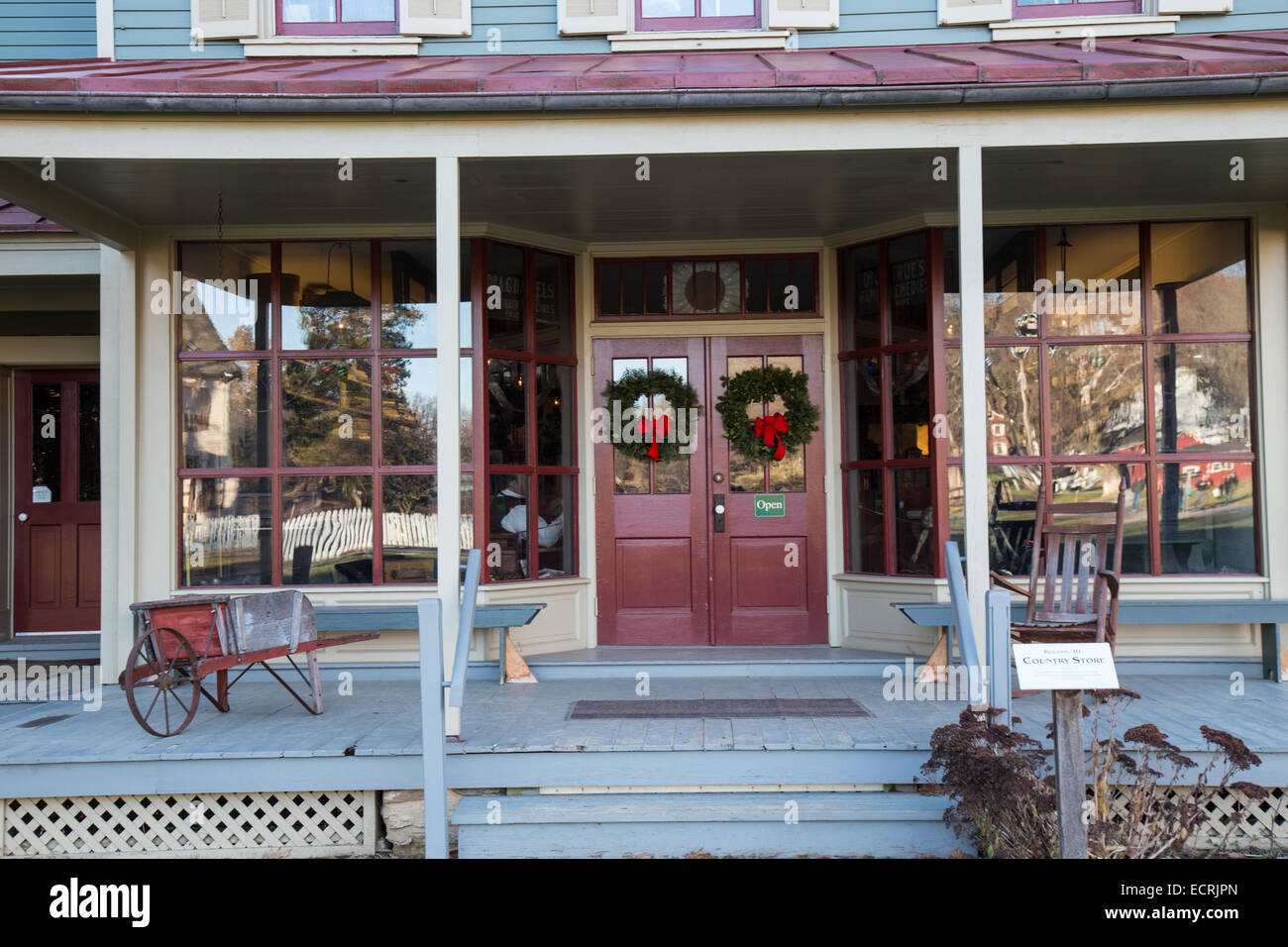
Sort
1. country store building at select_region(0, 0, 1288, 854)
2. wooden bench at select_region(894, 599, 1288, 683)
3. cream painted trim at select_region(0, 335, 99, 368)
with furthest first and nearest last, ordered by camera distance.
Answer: cream painted trim at select_region(0, 335, 99, 368) < country store building at select_region(0, 0, 1288, 854) < wooden bench at select_region(894, 599, 1288, 683)

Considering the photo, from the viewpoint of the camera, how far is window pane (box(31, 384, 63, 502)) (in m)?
7.17

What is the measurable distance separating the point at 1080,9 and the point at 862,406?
2.74 m

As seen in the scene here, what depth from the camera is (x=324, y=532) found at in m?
5.84

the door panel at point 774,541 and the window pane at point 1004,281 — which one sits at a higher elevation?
the window pane at point 1004,281

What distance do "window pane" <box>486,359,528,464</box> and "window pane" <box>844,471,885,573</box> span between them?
2.14 metres

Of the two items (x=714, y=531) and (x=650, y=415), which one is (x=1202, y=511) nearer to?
(x=714, y=531)

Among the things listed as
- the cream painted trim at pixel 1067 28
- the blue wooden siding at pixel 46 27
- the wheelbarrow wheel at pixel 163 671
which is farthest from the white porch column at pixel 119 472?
the cream painted trim at pixel 1067 28

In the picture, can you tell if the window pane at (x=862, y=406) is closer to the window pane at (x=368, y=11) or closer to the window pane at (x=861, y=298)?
the window pane at (x=861, y=298)

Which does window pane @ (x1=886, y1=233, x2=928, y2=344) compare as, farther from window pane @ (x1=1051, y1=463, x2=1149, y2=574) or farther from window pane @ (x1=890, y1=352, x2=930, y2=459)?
window pane @ (x1=1051, y1=463, x2=1149, y2=574)

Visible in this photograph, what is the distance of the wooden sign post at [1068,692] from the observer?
286 cm

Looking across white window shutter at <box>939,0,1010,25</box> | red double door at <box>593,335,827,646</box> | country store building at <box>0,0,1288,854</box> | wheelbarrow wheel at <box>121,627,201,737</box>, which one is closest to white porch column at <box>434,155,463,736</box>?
country store building at <box>0,0,1288,854</box>

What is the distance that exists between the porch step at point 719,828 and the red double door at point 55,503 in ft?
15.9

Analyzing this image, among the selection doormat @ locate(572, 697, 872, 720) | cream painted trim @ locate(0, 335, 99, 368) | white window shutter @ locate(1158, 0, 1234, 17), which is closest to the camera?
doormat @ locate(572, 697, 872, 720)
